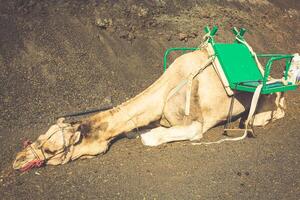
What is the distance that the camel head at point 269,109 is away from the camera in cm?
656

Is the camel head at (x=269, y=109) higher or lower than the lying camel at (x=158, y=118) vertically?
lower

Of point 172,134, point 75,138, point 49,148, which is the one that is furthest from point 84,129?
point 172,134

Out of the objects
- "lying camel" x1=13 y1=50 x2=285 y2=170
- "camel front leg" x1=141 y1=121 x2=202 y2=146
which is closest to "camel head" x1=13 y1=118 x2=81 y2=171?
"lying camel" x1=13 y1=50 x2=285 y2=170

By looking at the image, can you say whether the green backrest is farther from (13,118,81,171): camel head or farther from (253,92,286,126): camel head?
(13,118,81,171): camel head

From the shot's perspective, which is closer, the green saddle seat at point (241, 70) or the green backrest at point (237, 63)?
the green saddle seat at point (241, 70)

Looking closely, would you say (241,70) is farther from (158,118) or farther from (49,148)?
(49,148)

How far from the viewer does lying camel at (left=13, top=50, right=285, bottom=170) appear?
5.09 meters

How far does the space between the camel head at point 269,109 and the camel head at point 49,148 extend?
9.88ft

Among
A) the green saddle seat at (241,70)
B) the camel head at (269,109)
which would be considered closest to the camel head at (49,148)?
the green saddle seat at (241,70)

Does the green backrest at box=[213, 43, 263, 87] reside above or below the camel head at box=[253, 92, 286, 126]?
above

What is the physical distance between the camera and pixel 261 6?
14.6m

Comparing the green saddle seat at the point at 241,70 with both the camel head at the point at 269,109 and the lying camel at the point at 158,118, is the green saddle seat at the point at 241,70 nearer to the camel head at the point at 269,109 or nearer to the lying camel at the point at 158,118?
the lying camel at the point at 158,118

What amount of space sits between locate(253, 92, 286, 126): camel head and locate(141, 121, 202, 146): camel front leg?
127 cm

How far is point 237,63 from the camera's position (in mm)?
6125
